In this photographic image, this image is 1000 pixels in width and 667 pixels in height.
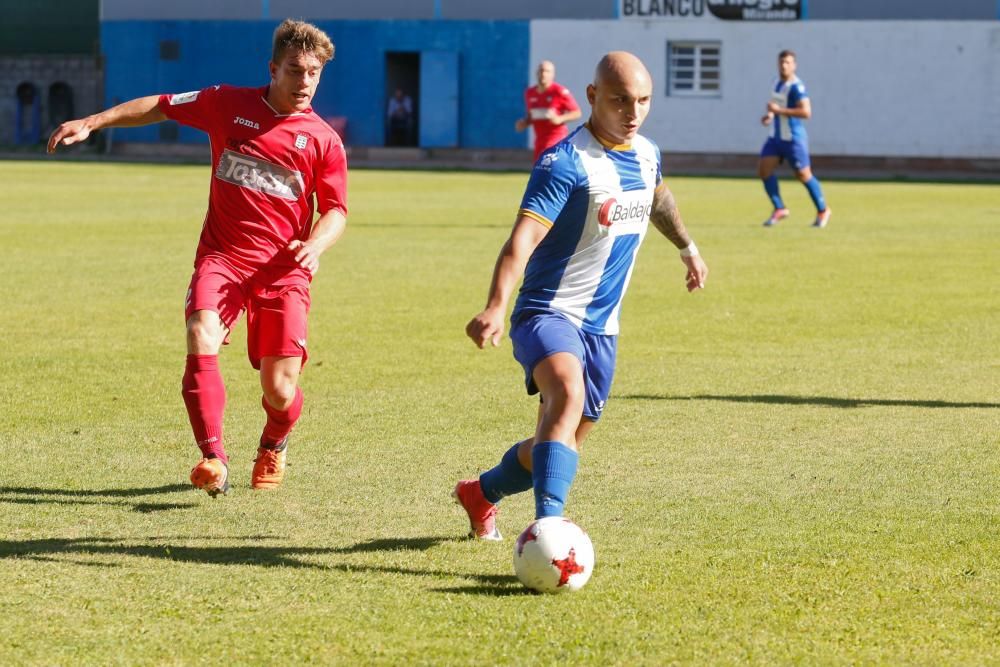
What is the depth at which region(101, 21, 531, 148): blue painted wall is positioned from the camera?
4653 centimetres

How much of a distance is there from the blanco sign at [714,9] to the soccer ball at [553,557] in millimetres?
40198

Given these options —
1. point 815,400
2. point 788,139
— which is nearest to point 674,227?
point 815,400

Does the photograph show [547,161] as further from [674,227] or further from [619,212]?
[674,227]

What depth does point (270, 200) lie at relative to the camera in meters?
6.85

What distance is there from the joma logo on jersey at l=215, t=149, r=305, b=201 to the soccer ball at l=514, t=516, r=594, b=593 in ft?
7.82

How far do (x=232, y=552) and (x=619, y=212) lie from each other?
188 centimetres

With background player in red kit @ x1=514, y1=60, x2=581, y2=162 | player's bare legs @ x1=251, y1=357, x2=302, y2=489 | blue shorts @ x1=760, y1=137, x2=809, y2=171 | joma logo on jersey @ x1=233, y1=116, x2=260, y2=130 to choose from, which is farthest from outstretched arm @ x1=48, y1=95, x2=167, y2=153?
blue shorts @ x1=760, y1=137, x2=809, y2=171

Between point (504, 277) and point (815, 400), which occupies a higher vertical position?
point (504, 277)

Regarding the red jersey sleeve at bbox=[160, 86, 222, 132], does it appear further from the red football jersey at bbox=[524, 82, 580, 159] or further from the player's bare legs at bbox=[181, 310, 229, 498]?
the red football jersey at bbox=[524, 82, 580, 159]

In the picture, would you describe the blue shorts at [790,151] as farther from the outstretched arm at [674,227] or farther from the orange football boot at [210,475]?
the orange football boot at [210,475]

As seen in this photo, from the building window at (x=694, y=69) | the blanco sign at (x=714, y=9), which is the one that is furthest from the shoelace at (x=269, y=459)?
the building window at (x=694, y=69)

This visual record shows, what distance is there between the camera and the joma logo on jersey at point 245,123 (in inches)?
269

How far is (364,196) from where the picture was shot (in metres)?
29.2

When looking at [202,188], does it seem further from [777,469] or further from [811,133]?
[777,469]
